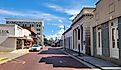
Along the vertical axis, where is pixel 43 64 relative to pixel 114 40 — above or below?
below

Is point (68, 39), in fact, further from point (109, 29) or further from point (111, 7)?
point (111, 7)

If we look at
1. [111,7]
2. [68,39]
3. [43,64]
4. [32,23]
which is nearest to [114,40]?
[111,7]

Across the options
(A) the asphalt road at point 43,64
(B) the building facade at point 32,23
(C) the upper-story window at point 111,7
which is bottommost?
(A) the asphalt road at point 43,64

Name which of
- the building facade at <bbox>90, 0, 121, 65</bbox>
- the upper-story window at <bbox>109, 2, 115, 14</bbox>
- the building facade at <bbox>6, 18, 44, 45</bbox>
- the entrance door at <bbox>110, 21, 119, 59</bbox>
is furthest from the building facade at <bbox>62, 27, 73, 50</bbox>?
the building facade at <bbox>6, 18, 44, 45</bbox>

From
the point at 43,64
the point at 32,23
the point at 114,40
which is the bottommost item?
the point at 43,64

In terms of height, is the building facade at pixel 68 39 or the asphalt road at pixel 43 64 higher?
the building facade at pixel 68 39

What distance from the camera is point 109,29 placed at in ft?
83.1

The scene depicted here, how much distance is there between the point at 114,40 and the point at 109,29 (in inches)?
61.1

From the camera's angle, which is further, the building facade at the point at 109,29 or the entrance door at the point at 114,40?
the entrance door at the point at 114,40

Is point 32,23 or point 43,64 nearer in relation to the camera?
point 43,64

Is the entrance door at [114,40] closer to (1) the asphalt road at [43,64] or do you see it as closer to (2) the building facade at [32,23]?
(1) the asphalt road at [43,64]

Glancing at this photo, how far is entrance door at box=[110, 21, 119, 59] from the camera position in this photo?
76.2 ft

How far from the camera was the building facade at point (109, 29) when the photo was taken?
73.5 ft

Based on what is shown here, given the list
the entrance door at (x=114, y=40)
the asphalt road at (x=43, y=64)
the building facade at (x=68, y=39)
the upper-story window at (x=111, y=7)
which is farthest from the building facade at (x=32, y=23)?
the upper-story window at (x=111, y=7)
